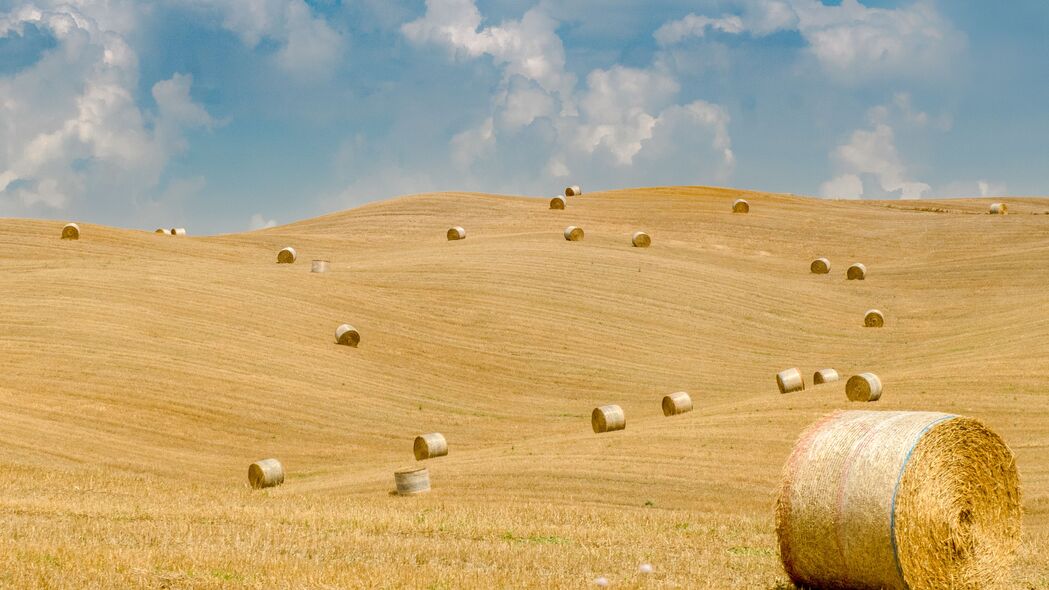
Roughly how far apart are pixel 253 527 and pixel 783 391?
2222 cm

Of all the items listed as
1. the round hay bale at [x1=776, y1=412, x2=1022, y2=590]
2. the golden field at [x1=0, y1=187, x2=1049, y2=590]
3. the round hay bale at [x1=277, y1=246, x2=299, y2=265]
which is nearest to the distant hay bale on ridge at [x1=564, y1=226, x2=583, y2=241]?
the golden field at [x1=0, y1=187, x2=1049, y2=590]

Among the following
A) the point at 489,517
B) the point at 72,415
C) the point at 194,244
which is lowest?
the point at 489,517

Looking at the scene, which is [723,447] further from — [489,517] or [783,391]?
[783,391]

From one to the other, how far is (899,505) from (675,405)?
20.7 meters

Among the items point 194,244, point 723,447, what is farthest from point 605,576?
point 194,244

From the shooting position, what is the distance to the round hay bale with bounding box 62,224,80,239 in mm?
53475

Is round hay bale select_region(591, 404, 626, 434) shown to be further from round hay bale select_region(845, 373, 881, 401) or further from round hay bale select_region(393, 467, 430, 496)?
round hay bale select_region(393, 467, 430, 496)

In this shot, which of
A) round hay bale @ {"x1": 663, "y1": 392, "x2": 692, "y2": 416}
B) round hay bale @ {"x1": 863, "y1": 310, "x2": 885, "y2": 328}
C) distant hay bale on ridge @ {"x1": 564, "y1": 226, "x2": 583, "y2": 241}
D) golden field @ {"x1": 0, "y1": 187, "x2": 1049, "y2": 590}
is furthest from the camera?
distant hay bale on ridge @ {"x1": 564, "y1": 226, "x2": 583, "y2": 241}

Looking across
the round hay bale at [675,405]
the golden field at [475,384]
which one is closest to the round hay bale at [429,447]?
the golden field at [475,384]

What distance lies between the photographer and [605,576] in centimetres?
1109

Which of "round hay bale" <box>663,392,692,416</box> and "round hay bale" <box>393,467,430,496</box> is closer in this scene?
"round hay bale" <box>393,467,430,496</box>

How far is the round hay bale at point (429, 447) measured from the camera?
2772 centimetres

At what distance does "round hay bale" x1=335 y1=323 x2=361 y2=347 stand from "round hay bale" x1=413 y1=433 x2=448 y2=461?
10.7 m

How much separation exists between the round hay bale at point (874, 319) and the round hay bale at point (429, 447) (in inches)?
941
